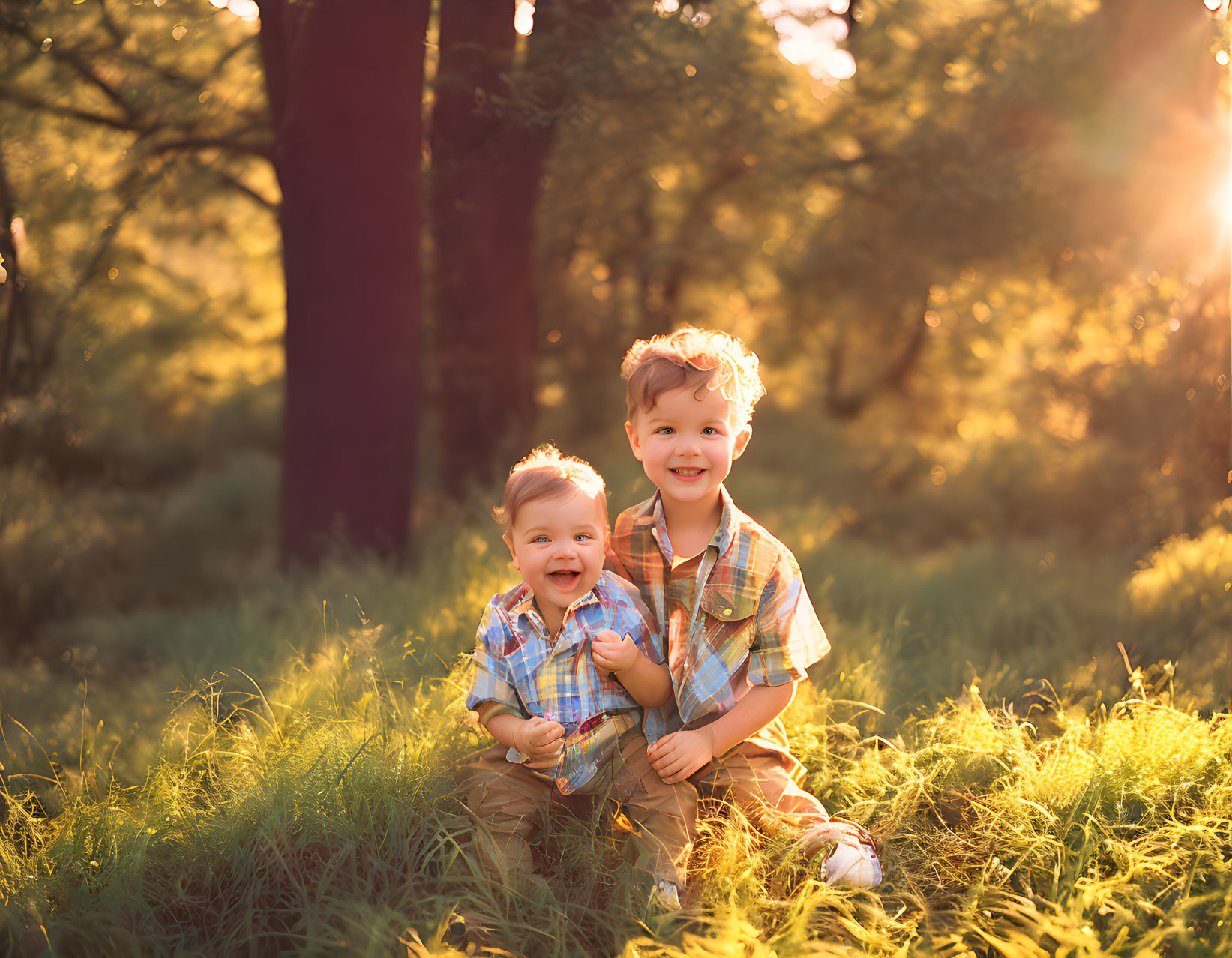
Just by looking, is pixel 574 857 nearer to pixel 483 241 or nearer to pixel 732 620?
pixel 732 620

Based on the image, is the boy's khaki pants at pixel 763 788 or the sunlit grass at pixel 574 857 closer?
the sunlit grass at pixel 574 857

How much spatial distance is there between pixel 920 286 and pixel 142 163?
823 centimetres

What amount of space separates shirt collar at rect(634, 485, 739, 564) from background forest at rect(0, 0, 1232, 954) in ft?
3.09

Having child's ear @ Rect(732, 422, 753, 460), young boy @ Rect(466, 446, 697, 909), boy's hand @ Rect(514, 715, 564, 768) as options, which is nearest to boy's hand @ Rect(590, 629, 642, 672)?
young boy @ Rect(466, 446, 697, 909)

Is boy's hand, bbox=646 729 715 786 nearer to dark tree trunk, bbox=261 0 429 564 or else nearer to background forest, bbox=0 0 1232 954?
background forest, bbox=0 0 1232 954

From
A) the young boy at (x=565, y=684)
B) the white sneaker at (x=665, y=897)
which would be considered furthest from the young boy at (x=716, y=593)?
the white sneaker at (x=665, y=897)

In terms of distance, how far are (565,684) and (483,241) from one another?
5.35 m

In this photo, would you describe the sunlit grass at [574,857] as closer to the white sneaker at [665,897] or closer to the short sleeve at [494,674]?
the white sneaker at [665,897]

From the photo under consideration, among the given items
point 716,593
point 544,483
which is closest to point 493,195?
point 544,483

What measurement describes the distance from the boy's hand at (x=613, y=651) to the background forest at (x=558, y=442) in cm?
67

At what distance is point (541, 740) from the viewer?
2.41 meters

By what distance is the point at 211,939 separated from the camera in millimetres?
2322

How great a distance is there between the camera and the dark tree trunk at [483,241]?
20.1 ft

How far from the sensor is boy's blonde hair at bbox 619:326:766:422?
2543 mm
